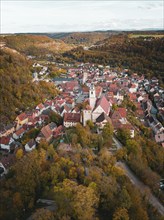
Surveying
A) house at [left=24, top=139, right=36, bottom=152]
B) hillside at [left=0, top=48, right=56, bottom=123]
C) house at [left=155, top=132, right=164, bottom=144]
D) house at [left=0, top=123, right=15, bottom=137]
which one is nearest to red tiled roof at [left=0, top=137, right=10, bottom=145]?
house at [left=0, top=123, right=15, bottom=137]

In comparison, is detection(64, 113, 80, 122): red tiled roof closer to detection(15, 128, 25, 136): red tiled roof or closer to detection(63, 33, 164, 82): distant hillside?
detection(15, 128, 25, 136): red tiled roof

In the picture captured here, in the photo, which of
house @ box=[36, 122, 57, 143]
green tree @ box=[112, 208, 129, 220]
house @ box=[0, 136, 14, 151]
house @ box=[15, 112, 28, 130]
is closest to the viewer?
green tree @ box=[112, 208, 129, 220]

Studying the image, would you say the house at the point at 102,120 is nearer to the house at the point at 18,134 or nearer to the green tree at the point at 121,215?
the house at the point at 18,134

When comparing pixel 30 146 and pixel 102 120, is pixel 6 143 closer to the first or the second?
pixel 30 146

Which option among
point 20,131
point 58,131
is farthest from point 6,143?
point 58,131

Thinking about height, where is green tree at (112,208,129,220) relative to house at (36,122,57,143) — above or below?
below

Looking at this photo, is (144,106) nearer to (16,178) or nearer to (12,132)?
(12,132)

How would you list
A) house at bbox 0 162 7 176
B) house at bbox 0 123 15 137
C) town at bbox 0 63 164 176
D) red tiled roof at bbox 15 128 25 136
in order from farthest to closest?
house at bbox 0 123 15 137, red tiled roof at bbox 15 128 25 136, town at bbox 0 63 164 176, house at bbox 0 162 7 176

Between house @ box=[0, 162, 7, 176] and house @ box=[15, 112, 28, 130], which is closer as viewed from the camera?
house @ box=[0, 162, 7, 176]
